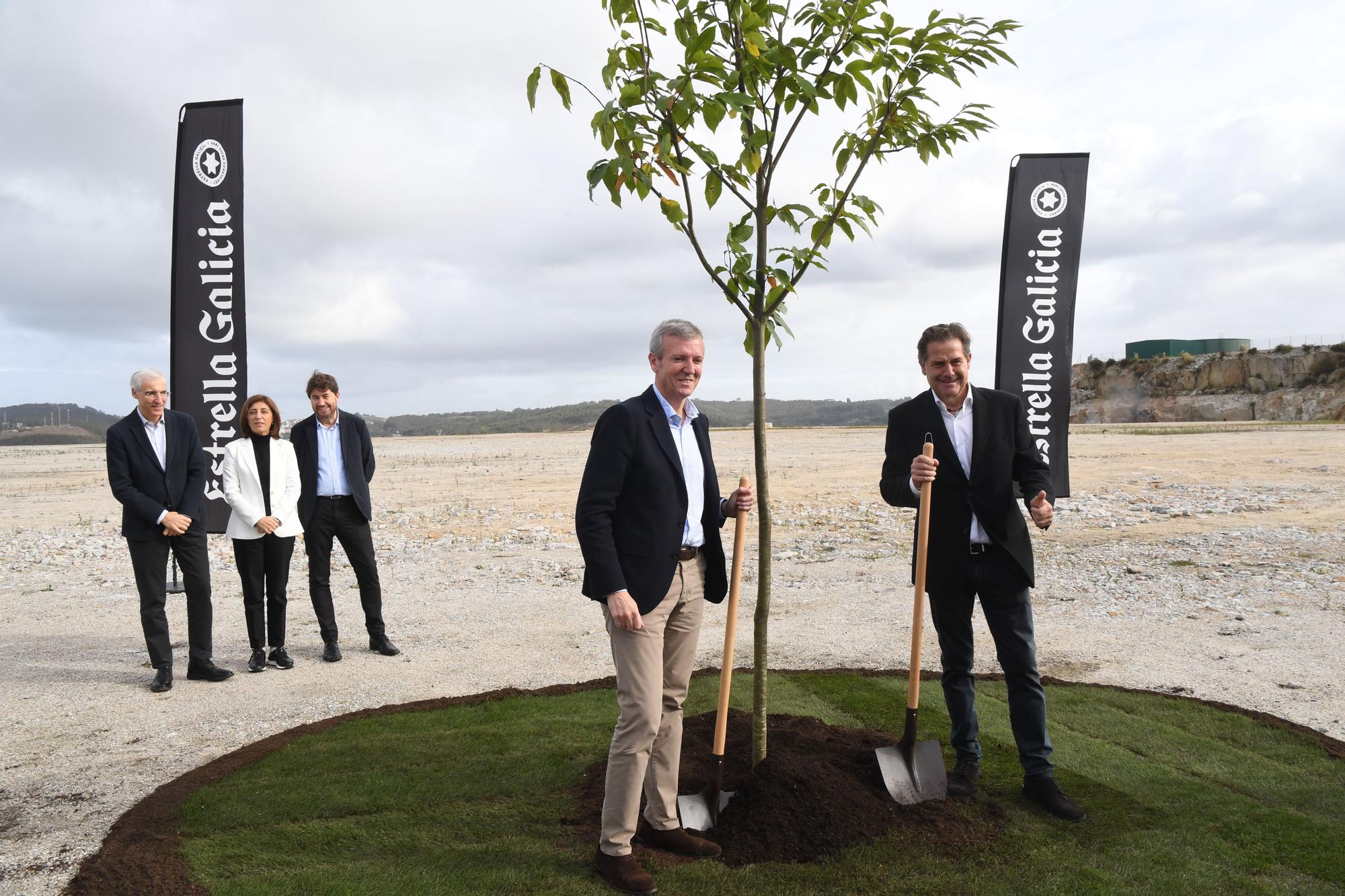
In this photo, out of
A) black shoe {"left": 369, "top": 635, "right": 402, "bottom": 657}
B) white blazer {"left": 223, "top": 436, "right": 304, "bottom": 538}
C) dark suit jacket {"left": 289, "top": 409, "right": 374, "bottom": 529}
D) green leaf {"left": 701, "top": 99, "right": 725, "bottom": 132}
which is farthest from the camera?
black shoe {"left": 369, "top": 635, "right": 402, "bottom": 657}

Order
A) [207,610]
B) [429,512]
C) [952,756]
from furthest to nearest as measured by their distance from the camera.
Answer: [429,512] < [207,610] < [952,756]

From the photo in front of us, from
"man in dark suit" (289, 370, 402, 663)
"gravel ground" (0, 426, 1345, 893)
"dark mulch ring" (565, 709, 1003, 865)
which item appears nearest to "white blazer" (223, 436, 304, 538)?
"man in dark suit" (289, 370, 402, 663)

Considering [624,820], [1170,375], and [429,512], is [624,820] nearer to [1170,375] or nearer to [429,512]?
[429,512]

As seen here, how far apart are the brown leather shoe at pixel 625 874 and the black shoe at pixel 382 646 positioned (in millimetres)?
4690

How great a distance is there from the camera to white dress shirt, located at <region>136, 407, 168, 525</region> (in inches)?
266

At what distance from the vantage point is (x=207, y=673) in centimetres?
700

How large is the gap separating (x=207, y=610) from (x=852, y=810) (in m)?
5.48

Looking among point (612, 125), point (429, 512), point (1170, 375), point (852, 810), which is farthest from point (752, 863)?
point (1170, 375)

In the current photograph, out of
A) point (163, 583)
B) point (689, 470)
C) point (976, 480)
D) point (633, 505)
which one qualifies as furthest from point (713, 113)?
point (163, 583)

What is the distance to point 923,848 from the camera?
12.7ft

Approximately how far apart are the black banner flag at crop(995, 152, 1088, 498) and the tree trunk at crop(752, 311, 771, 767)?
6773mm

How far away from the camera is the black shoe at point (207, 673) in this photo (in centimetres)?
699

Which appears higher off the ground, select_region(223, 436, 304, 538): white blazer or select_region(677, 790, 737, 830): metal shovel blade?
select_region(223, 436, 304, 538): white blazer

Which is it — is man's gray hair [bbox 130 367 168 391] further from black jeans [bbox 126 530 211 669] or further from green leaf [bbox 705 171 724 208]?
green leaf [bbox 705 171 724 208]
